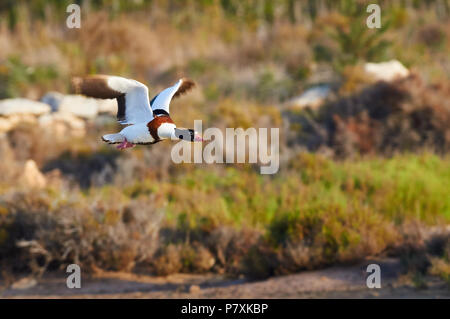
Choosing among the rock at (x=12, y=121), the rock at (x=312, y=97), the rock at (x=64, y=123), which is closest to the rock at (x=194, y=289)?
the rock at (x=64, y=123)

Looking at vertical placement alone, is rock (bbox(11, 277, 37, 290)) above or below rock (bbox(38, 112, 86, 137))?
below

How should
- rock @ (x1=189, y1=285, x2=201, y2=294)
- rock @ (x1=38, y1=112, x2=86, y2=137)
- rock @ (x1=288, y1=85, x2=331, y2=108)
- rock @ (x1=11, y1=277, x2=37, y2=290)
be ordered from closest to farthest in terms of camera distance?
rock @ (x1=189, y1=285, x2=201, y2=294) → rock @ (x1=11, y1=277, x2=37, y2=290) → rock @ (x1=38, y1=112, x2=86, y2=137) → rock @ (x1=288, y1=85, x2=331, y2=108)

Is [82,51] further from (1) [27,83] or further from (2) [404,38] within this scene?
(2) [404,38]

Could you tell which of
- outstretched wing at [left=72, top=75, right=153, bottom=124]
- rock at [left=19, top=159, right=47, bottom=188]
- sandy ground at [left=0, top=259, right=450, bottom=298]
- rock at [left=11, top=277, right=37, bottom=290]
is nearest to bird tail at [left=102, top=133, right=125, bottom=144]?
outstretched wing at [left=72, top=75, right=153, bottom=124]

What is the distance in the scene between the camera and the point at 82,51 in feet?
64.0

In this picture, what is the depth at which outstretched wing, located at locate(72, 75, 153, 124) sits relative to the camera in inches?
151

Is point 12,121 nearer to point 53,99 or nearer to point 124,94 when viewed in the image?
point 53,99

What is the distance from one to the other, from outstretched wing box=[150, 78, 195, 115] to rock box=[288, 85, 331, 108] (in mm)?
10831

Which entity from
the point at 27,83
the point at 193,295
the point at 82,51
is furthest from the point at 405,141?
the point at 82,51

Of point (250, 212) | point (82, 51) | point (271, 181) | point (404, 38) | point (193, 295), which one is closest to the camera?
point (193, 295)

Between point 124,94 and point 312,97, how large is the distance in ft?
39.6

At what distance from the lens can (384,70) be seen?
51.8 ft

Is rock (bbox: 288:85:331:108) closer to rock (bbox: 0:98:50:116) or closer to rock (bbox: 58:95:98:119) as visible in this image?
rock (bbox: 58:95:98:119)

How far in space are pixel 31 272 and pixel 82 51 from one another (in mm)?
11269
